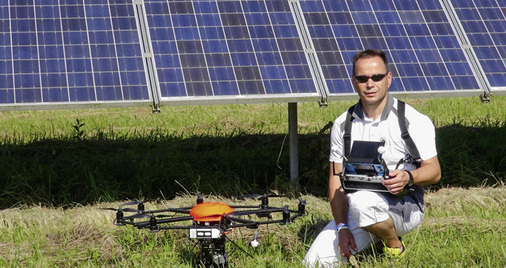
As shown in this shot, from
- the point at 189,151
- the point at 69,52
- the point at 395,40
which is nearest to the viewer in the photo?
the point at 69,52

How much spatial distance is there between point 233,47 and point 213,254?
273cm

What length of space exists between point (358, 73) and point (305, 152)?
4.36 meters

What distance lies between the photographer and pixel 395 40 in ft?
24.2

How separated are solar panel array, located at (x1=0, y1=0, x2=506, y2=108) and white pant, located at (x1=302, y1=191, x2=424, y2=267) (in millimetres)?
1700

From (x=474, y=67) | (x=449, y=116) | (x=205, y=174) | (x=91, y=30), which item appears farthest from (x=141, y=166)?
(x=449, y=116)

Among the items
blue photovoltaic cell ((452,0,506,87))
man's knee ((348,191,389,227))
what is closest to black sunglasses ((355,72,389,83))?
man's knee ((348,191,389,227))

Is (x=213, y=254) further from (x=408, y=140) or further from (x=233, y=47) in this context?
(x=233, y=47)

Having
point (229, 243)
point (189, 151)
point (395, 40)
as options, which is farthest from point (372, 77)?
point (189, 151)

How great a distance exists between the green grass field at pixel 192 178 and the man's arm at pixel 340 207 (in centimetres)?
16

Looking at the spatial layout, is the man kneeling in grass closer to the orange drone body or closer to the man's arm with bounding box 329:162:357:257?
the man's arm with bounding box 329:162:357:257

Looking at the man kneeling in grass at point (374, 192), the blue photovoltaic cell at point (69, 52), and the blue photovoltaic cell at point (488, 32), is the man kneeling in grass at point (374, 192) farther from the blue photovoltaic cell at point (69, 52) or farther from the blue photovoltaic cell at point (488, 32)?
the blue photovoltaic cell at point (488, 32)

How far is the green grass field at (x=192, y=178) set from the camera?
5621 mm

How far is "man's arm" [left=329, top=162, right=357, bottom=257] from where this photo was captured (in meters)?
5.11

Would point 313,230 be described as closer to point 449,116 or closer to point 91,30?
point 91,30
